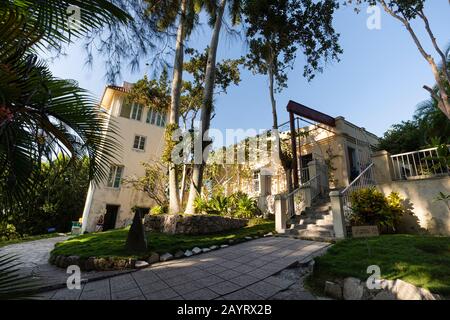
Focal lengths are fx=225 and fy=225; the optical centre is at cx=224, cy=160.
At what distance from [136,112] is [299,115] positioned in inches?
503

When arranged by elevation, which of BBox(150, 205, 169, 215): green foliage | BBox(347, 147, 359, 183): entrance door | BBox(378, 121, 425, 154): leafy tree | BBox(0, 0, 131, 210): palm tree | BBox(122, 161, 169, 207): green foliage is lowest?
BBox(150, 205, 169, 215): green foliage

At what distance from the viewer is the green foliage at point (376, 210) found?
6.69 meters

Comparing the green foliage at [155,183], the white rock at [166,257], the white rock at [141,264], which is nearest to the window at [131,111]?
the green foliage at [155,183]

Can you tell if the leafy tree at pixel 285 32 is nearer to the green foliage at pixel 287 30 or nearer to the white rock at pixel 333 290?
the green foliage at pixel 287 30

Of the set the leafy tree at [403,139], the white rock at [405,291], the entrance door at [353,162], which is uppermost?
the leafy tree at [403,139]

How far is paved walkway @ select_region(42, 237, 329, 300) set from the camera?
3.58 m

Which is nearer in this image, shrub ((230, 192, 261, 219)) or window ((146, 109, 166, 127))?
shrub ((230, 192, 261, 219))

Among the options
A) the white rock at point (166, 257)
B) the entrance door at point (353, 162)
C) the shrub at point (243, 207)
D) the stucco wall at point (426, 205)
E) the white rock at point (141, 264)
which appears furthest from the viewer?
the entrance door at point (353, 162)

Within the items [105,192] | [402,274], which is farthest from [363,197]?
[105,192]

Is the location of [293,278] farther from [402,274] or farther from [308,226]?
[308,226]

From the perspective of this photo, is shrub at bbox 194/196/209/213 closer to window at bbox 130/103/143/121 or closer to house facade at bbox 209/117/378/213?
house facade at bbox 209/117/378/213

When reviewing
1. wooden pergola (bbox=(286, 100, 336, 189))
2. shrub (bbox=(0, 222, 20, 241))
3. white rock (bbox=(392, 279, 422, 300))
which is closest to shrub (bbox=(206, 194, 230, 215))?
wooden pergola (bbox=(286, 100, 336, 189))

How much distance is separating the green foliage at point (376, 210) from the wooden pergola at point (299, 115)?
10.6ft

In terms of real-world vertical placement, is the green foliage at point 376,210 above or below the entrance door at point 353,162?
below
